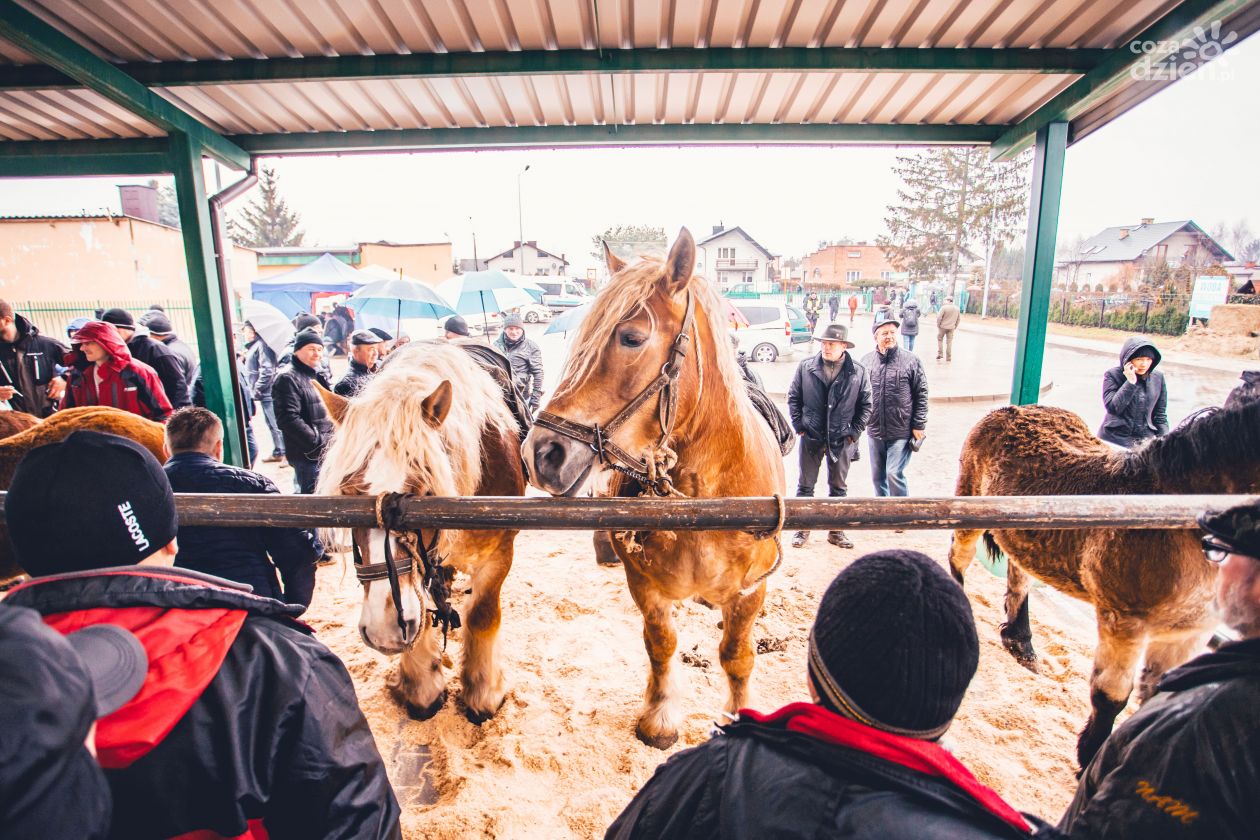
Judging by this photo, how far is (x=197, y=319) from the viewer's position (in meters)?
4.36

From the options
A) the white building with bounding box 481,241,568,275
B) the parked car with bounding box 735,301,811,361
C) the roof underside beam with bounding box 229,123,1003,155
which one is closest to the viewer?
the roof underside beam with bounding box 229,123,1003,155

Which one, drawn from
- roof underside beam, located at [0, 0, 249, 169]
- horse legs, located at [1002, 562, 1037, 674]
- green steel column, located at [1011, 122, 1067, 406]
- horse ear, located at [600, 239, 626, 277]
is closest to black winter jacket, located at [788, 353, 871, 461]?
green steel column, located at [1011, 122, 1067, 406]

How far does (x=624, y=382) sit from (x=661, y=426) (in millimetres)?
237

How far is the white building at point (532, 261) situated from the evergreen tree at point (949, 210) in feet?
103

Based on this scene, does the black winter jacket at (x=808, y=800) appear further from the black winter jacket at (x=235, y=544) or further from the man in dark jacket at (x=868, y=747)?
the black winter jacket at (x=235, y=544)

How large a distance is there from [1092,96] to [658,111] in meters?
2.91

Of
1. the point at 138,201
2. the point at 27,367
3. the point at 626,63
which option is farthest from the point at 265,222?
the point at 626,63

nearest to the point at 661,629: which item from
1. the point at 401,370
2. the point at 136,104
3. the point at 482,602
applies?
the point at 482,602

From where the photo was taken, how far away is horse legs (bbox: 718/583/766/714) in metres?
2.86

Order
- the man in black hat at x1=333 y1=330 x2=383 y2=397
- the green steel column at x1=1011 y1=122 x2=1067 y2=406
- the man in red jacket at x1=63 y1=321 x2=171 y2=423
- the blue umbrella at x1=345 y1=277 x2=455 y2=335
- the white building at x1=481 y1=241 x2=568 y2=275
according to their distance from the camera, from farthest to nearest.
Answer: the white building at x1=481 y1=241 x2=568 y2=275 → the blue umbrella at x1=345 y1=277 x2=455 y2=335 → the man in black hat at x1=333 y1=330 x2=383 y2=397 → the man in red jacket at x1=63 y1=321 x2=171 y2=423 → the green steel column at x1=1011 y1=122 x2=1067 y2=406

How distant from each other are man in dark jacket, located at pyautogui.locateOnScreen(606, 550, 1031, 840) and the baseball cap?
111 cm

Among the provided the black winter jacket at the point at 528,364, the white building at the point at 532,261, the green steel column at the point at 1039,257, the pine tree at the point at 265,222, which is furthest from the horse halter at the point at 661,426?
the pine tree at the point at 265,222

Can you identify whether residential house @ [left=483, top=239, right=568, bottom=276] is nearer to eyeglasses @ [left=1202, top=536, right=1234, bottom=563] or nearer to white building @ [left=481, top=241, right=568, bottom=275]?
white building @ [left=481, top=241, right=568, bottom=275]

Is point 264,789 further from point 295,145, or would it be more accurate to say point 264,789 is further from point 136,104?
point 295,145
